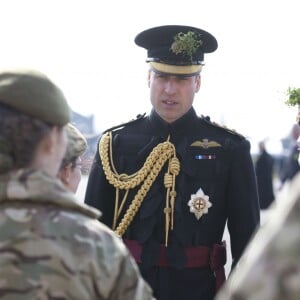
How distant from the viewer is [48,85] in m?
2.10

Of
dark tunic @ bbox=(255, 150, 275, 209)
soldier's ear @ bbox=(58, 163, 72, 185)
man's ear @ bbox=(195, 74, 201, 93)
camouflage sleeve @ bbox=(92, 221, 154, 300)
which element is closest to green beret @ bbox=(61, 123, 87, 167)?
soldier's ear @ bbox=(58, 163, 72, 185)

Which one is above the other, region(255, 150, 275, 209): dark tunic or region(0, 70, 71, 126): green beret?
region(0, 70, 71, 126): green beret

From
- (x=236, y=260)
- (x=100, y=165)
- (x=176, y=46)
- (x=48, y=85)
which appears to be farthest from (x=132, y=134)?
(x=48, y=85)

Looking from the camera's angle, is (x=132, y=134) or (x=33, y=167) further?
(x=132, y=134)

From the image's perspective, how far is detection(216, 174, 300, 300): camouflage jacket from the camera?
4.24ft

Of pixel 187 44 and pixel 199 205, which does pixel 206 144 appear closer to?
pixel 199 205

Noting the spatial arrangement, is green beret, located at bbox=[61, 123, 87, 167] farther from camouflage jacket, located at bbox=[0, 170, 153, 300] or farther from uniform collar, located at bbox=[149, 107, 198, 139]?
uniform collar, located at bbox=[149, 107, 198, 139]

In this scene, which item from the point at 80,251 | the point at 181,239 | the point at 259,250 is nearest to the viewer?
the point at 259,250

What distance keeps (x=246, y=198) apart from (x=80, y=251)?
2.05m

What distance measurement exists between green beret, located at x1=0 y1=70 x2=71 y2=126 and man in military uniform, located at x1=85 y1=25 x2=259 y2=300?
184 cm

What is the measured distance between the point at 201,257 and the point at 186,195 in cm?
30

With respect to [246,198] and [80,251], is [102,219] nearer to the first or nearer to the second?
[246,198]

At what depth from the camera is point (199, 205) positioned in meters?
3.90

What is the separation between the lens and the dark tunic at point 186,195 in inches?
152
